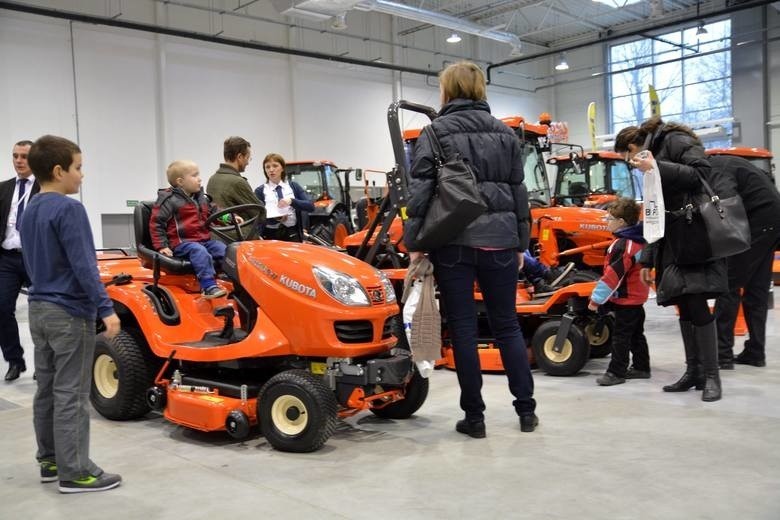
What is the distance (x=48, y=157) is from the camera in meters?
2.87

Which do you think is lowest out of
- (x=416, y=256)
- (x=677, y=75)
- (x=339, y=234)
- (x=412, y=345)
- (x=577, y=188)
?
(x=412, y=345)

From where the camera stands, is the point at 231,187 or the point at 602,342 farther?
the point at 602,342

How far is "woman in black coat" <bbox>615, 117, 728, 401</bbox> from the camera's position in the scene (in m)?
3.95

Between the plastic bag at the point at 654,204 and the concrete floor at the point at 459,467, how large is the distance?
93 centimetres

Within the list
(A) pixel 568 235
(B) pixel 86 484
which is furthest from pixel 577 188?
(B) pixel 86 484

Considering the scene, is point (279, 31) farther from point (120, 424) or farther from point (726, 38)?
point (120, 424)

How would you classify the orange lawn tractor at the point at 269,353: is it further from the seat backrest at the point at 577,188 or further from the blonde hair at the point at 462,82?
the seat backrest at the point at 577,188

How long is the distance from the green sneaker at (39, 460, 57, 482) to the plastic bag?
3.01 m

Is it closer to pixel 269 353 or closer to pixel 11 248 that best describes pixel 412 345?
pixel 269 353

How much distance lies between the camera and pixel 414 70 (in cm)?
1914

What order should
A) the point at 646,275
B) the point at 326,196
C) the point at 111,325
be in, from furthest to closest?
the point at 326,196 → the point at 646,275 → the point at 111,325

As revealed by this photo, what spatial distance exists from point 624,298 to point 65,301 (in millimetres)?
3252

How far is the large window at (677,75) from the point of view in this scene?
19766mm

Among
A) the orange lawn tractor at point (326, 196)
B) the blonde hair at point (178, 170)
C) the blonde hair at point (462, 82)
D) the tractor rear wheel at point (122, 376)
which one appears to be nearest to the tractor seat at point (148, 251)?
the blonde hair at point (178, 170)
